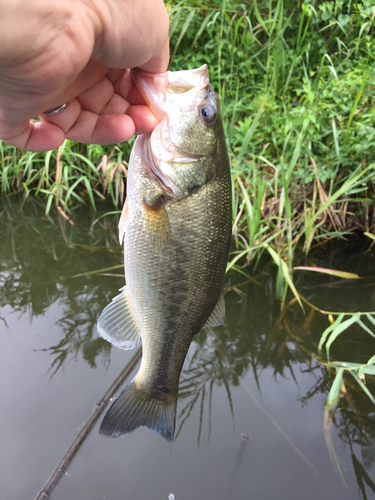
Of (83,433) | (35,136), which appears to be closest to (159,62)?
(35,136)

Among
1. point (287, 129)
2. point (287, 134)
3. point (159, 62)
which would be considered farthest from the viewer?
point (287, 134)

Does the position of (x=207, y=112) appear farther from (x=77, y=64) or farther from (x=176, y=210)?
(x=77, y=64)

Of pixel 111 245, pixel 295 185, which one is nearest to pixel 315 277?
pixel 295 185

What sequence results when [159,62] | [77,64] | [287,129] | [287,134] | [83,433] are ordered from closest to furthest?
[77,64]
[159,62]
[83,433]
[287,129]
[287,134]

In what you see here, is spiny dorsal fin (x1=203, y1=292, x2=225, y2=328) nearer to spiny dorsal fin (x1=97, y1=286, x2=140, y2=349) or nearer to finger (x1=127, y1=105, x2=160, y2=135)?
spiny dorsal fin (x1=97, y1=286, x2=140, y2=349)

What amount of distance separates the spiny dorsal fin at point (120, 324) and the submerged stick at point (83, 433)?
0.64m

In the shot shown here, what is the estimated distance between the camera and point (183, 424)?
189 centimetres

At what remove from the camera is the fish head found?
125 centimetres

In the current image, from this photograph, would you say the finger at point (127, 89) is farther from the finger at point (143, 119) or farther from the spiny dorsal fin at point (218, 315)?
the spiny dorsal fin at point (218, 315)

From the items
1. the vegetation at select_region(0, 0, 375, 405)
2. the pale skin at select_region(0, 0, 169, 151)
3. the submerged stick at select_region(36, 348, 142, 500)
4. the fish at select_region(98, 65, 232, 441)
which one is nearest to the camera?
the pale skin at select_region(0, 0, 169, 151)

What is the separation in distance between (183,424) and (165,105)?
1.63 metres

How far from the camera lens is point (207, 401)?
200cm

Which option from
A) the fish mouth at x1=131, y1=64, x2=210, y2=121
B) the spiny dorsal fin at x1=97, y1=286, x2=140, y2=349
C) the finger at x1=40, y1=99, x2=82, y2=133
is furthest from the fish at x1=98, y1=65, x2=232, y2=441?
the finger at x1=40, y1=99, x2=82, y2=133

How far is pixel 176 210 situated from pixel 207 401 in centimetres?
129
